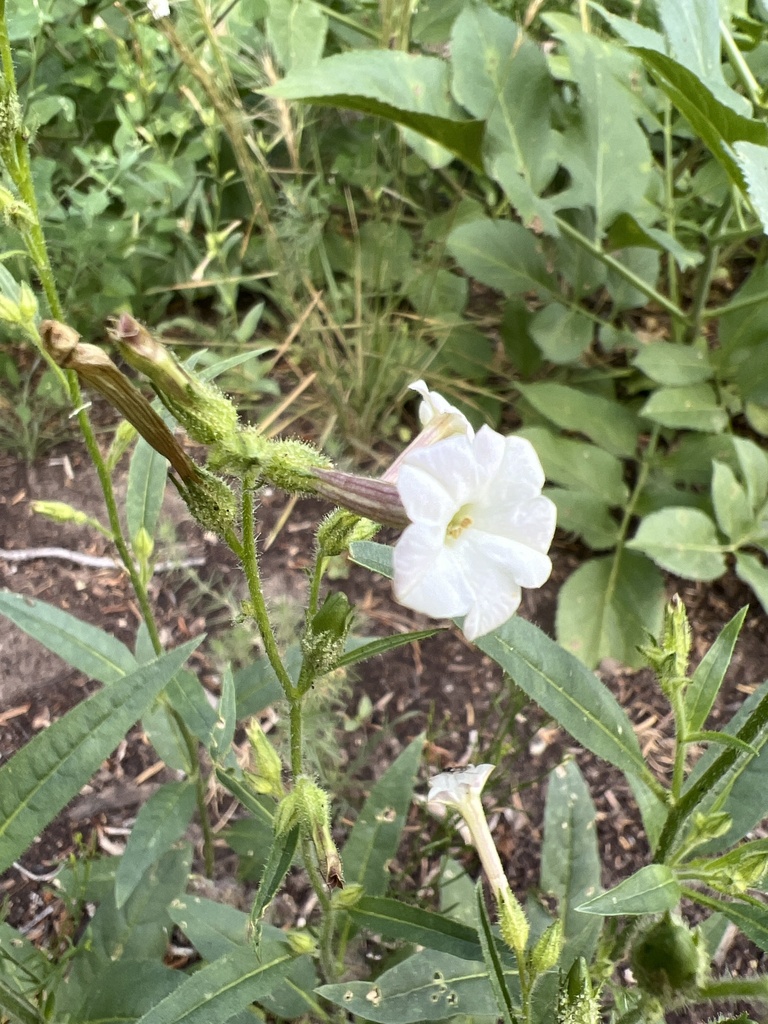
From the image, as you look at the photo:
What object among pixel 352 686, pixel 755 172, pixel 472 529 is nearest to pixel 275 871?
pixel 472 529

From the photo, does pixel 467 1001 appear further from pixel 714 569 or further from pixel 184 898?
pixel 714 569

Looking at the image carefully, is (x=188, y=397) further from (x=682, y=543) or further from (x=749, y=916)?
(x=682, y=543)

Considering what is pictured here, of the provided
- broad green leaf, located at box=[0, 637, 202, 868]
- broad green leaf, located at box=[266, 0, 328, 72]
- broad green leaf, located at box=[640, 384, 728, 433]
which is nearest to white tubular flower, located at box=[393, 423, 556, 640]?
broad green leaf, located at box=[0, 637, 202, 868]

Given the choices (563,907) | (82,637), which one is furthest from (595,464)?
(82,637)

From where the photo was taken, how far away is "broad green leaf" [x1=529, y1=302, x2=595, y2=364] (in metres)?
2.20

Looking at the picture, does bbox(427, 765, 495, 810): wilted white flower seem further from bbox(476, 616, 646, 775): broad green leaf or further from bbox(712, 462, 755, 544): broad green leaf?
bbox(712, 462, 755, 544): broad green leaf

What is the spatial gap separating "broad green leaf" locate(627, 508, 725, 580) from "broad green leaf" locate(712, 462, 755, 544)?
0.05 metres

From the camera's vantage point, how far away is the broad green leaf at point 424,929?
3.72ft

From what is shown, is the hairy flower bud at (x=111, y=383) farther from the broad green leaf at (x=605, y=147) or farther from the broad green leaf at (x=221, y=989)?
the broad green leaf at (x=605, y=147)

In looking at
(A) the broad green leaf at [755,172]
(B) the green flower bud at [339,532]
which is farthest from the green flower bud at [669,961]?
(A) the broad green leaf at [755,172]

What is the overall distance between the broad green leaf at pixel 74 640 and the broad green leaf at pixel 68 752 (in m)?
0.44

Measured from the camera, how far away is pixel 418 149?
6.79ft

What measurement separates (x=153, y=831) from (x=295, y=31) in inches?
76.9

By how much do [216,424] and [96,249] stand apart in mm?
1829
